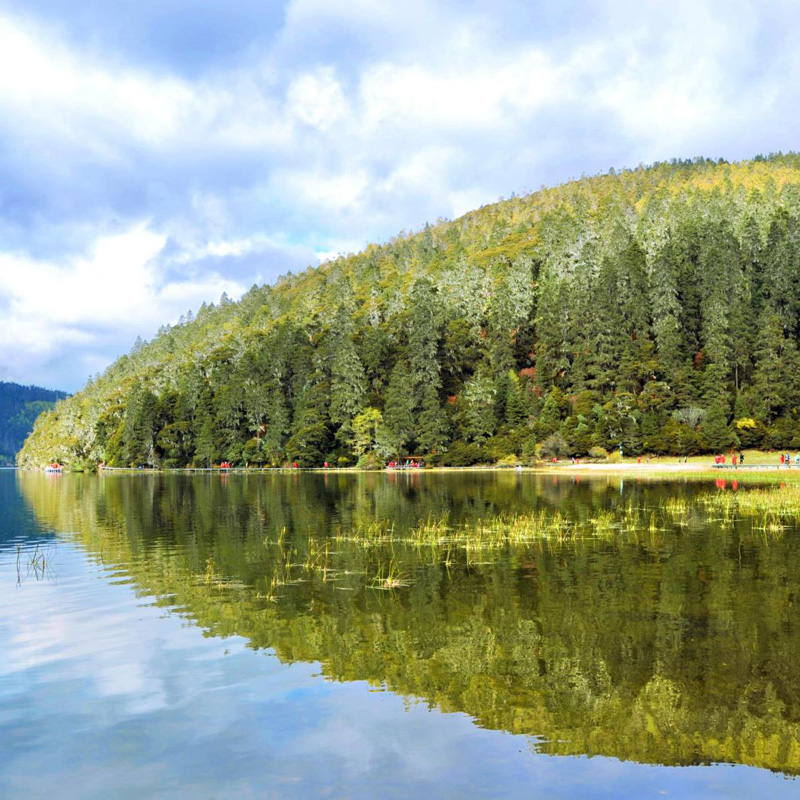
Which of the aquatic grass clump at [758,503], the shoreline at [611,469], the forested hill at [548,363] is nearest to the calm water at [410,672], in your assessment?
the aquatic grass clump at [758,503]

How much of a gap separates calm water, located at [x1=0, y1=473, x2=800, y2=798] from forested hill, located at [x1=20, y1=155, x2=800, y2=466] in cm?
7876

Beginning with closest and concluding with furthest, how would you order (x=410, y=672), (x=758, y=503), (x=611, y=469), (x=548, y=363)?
1. (x=410, y=672)
2. (x=758, y=503)
3. (x=611, y=469)
4. (x=548, y=363)

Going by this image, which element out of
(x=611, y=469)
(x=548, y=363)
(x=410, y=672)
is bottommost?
(x=410, y=672)

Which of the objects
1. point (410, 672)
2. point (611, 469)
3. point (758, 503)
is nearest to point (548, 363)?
point (611, 469)

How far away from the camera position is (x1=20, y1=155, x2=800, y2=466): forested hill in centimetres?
10281

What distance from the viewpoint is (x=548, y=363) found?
120875mm

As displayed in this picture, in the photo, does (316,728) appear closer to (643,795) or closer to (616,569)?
(643,795)

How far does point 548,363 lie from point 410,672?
110457 millimetres

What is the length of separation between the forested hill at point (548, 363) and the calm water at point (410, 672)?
78762 mm

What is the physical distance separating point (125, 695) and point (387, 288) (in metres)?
184

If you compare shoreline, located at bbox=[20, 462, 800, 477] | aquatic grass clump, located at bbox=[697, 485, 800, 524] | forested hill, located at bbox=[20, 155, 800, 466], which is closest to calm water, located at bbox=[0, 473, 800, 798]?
aquatic grass clump, located at bbox=[697, 485, 800, 524]

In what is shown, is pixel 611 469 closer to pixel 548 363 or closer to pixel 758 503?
pixel 548 363

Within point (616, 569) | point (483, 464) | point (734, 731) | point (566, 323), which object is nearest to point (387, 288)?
point (566, 323)

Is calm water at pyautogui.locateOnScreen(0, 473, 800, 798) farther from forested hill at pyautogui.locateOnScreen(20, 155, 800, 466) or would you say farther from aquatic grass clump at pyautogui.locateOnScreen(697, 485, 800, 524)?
forested hill at pyautogui.locateOnScreen(20, 155, 800, 466)
